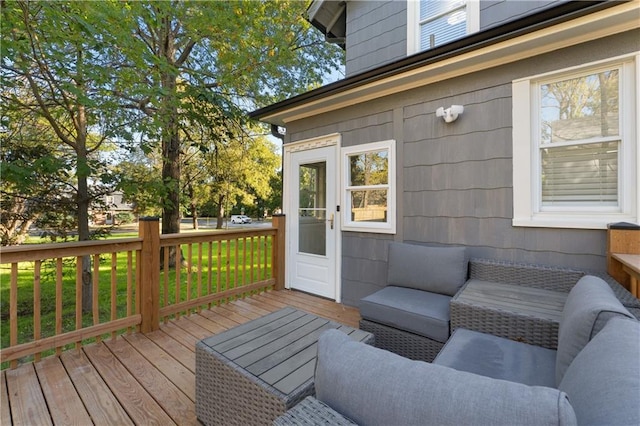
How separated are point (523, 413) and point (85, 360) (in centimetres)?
311

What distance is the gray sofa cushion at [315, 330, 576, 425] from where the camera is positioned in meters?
0.60

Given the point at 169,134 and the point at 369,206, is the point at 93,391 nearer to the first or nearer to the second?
the point at 369,206

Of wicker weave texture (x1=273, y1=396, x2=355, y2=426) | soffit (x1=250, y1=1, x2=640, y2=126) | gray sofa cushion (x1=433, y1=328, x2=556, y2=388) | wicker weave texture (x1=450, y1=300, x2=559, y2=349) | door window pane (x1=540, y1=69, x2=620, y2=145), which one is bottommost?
gray sofa cushion (x1=433, y1=328, x2=556, y2=388)

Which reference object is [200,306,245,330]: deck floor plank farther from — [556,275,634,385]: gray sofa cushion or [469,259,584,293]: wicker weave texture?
[556,275,634,385]: gray sofa cushion

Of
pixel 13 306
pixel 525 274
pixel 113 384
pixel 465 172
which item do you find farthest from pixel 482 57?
pixel 13 306

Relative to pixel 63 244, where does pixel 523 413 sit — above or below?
below

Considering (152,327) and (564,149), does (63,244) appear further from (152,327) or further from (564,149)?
(564,149)

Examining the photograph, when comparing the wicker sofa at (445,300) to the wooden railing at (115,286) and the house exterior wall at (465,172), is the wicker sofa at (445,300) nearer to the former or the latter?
the house exterior wall at (465,172)

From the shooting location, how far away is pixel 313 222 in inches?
169

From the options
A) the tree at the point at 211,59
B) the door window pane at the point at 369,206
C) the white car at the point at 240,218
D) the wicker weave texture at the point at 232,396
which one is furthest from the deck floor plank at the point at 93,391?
the white car at the point at 240,218

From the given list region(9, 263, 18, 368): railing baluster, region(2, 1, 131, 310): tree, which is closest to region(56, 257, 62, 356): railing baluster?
region(9, 263, 18, 368): railing baluster

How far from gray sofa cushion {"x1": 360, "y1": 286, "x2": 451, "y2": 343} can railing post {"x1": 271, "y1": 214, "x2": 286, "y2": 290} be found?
2034 mm

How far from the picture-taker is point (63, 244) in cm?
246

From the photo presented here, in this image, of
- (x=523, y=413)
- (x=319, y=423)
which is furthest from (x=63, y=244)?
(x=523, y=413)
